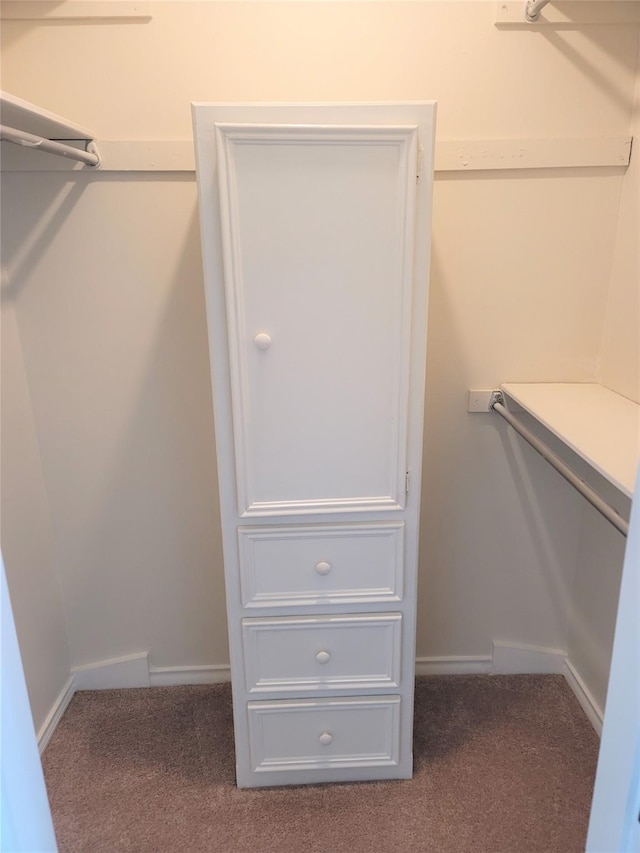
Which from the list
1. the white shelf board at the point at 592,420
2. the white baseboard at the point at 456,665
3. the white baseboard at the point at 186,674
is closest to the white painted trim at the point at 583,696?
the white baseboard at the point at 456,665

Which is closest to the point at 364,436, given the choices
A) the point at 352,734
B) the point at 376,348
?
the point at 376,348

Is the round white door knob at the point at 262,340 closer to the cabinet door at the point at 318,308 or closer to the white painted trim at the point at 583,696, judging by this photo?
the cabinet door at the point at 318,308

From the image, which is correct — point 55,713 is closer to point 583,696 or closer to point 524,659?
point 524,659

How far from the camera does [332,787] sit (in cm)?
178

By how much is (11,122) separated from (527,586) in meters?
2.13

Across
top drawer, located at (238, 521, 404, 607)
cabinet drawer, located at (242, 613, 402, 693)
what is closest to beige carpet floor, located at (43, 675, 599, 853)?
cabinet drawer, located at (242, 613, 402, 693)

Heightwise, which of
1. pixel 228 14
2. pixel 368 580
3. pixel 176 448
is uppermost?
pixel 228 14

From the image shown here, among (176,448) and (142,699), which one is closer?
(176,448)

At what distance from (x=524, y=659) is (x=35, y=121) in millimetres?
2284

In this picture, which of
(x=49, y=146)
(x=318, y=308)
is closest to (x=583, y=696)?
(x=318, y=308)

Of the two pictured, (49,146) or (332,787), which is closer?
(49,146)

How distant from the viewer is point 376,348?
145 centimetres

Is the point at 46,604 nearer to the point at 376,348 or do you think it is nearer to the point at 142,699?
the point at 142,699

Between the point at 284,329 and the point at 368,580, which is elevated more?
the point at 284,329
